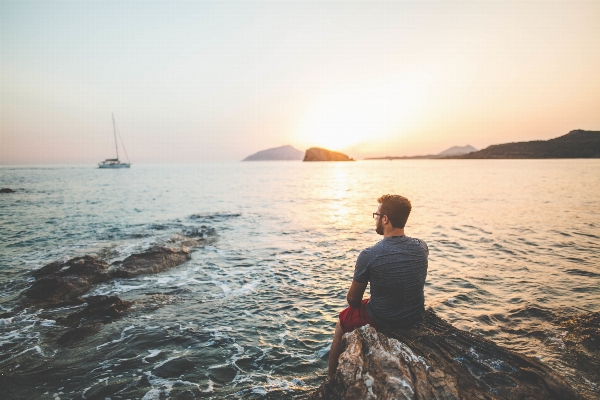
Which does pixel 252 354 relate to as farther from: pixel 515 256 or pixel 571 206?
pixel 571 206

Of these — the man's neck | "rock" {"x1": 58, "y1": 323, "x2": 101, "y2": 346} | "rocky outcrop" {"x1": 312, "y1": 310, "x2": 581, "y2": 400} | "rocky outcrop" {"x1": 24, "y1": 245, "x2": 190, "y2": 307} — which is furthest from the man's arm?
"rocky outcrop" {"x1": 24, "y1": 245, "x2": 190, "y2": 307}

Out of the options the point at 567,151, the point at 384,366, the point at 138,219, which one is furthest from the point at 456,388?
the point at 567,151

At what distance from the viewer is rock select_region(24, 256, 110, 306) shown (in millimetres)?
9891

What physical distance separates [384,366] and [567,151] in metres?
206

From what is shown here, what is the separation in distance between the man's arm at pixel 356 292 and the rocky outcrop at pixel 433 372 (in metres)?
0.51

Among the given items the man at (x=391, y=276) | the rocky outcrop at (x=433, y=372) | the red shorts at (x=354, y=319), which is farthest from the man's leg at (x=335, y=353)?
the rocky outcrop at (x=433, y=372)

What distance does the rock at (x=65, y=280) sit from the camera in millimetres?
9891

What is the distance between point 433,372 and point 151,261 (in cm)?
1281

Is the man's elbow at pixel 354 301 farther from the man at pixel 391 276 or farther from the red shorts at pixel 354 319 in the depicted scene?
the red shorts at pixel 354 319

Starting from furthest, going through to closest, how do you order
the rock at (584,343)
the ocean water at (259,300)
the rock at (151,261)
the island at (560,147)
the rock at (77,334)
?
1. the island at (560,147)
2. the rock at (151,261)
3. the rock at (77,334)
4. the ocean water at (259,300)
5. the rock at (584,343)

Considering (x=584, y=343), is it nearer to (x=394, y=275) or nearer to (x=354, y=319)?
(x=394, y=275)

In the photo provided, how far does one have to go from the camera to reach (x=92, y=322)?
820 centimetres

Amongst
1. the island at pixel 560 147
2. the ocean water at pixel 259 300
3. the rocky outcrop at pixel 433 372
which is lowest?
the ocean water at pixel 259 300

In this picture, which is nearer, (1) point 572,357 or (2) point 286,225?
(1) point 572,357
